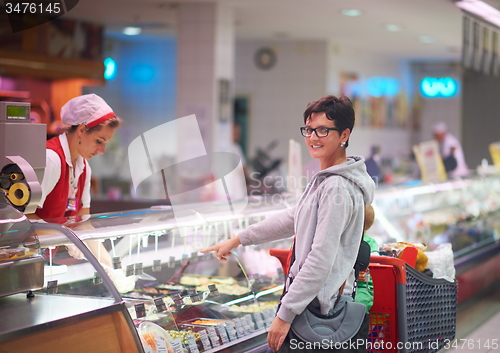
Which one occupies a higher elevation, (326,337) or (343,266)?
(343,266)

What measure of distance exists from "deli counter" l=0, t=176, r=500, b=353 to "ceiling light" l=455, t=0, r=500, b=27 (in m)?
4.53

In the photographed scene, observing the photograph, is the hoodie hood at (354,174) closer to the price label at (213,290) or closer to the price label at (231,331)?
the price label at (231,331)

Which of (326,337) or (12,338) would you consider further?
(326,337)

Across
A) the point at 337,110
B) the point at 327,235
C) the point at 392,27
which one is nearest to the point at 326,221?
the point at 327,235

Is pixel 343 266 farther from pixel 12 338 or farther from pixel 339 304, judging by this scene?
pixel 12 338

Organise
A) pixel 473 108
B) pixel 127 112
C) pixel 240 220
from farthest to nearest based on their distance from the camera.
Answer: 1. pixel 127 112
2. pixel 473 108
3. pixel 240 220

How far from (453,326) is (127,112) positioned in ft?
33.7

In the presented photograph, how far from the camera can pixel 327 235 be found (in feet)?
6.35

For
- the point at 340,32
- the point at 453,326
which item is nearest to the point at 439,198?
the point at 453,326

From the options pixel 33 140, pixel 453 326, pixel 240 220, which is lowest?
pixel 453 326

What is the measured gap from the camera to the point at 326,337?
1.98 m

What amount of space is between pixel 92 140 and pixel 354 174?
4.33ft

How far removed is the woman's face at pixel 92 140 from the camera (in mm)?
2734

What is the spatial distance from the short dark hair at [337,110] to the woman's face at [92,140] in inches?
43.9
